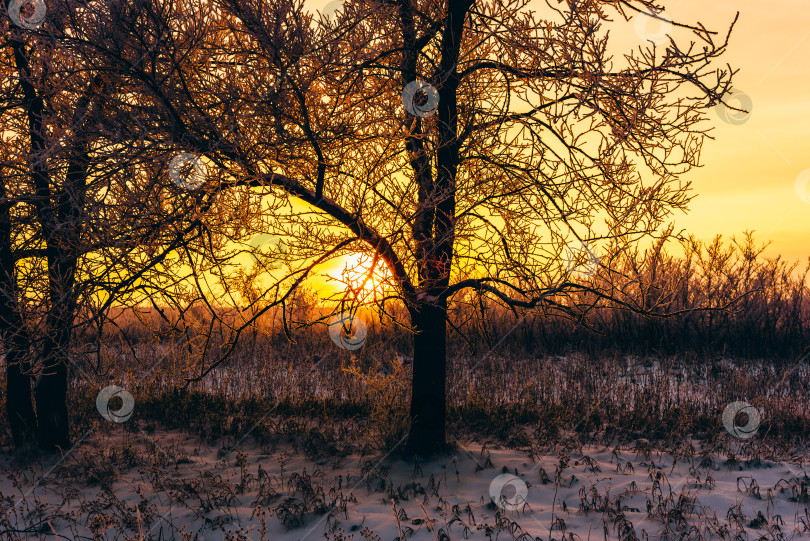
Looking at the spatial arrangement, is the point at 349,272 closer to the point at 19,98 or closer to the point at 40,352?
the point at 40,352

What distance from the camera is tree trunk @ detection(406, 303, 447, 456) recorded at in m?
6.85

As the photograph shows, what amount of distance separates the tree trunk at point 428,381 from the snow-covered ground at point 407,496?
246 mm

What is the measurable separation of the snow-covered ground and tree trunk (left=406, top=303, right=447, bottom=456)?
0.81 ft

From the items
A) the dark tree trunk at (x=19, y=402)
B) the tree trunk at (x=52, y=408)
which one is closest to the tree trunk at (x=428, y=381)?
the tree trunk at (x=52, y=408)

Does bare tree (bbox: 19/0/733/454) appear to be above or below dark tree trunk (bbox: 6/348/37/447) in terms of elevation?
above

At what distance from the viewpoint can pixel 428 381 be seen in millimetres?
6863

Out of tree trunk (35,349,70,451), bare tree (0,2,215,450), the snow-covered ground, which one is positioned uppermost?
bare tree (0,2,215,450)

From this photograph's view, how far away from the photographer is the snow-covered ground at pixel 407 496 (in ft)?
16.3

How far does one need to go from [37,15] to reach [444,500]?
224 inches

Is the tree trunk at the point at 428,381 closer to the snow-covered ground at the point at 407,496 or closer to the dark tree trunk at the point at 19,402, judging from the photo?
the snow-covered ground at the point at 407,496

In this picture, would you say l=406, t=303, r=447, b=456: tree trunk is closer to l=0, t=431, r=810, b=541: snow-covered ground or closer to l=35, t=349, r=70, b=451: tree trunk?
l=0, t=431, r=810, b=541: snow-covered ground

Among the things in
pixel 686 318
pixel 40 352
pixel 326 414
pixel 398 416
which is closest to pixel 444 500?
pixel 398 416

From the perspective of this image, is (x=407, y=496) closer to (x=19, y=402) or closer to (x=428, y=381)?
(x=428, y=381)

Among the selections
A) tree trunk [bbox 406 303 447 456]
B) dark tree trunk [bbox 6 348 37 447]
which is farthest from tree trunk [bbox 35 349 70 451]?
tree trunk [bbox 406 303 447 456]
